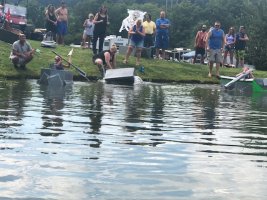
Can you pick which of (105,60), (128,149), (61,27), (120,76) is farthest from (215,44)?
(128,149)

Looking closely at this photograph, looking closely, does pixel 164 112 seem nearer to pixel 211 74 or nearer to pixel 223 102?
pixel 223 102

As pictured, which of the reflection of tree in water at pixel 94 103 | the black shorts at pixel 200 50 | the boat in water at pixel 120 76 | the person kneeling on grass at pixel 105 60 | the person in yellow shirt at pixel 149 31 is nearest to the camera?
the reflection of tree in water at pixel 94 103

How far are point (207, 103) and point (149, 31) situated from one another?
11.6 metres

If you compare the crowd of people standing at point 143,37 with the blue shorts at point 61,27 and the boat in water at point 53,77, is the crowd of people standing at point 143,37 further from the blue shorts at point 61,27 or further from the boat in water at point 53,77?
the boat in water at point 53,77

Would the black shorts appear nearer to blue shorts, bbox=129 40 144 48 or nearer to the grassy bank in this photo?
the grassy bank

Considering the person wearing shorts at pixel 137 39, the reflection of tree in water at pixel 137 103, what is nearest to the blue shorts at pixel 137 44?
the person wearing shorts at pixel 137 39

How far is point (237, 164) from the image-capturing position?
719 cm

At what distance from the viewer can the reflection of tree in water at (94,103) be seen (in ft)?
32.1

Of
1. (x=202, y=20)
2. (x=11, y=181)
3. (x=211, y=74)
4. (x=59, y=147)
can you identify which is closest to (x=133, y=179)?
(x=11, y=181)

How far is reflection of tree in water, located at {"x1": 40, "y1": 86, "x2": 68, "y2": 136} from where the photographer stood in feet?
30.7

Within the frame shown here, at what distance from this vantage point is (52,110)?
39.5ft

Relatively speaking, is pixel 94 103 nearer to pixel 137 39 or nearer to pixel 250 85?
pixel 250 85

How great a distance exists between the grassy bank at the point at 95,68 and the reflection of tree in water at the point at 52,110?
3.32 m

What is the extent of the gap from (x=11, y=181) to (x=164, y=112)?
698 cm
